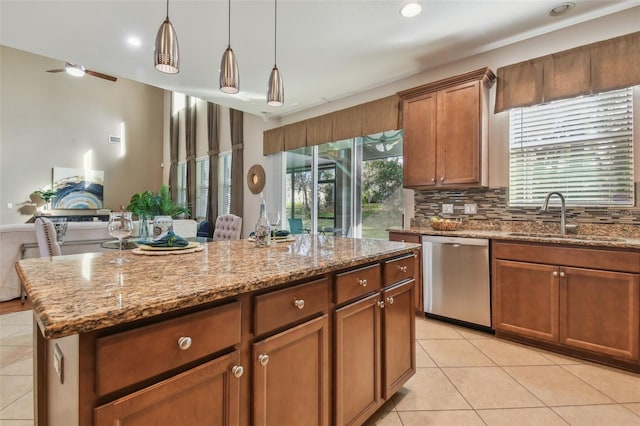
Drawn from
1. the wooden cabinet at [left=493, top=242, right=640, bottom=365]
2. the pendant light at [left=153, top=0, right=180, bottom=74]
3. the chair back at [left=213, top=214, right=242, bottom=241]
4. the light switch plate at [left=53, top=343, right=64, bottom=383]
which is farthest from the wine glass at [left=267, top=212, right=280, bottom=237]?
the chair back at [left=213, top=214, right=242, bottom=241]

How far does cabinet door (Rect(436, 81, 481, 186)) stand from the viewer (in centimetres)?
306

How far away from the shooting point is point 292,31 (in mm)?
2955

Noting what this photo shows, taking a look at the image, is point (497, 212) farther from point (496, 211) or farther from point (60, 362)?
point (60, 362)

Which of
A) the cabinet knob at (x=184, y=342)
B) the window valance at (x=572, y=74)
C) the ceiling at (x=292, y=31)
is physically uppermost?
the ceiling at (x=292, y=31)

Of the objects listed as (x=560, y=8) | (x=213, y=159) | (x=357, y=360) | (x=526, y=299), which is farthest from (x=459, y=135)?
(x=213, y=159)

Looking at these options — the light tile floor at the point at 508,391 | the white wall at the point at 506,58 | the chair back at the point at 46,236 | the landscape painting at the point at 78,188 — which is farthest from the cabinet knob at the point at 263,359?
the landscape painting at the point at 78,188

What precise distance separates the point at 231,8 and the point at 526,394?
3609 mm

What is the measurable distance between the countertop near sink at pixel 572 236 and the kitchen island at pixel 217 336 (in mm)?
1519

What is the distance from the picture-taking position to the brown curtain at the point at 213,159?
6.92 metres

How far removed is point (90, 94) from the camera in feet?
27.5

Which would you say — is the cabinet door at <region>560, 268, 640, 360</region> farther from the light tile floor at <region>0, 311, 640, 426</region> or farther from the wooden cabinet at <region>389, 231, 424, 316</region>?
the wooden cabinet at <region>389, 231, 424, 316</region>

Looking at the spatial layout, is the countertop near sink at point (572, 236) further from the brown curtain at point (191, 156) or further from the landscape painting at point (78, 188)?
the landscape painting at point (78, 188)

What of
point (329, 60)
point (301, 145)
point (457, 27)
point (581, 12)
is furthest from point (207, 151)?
point (581, 12)

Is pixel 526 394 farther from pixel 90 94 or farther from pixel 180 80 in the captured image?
pixel 90 94
